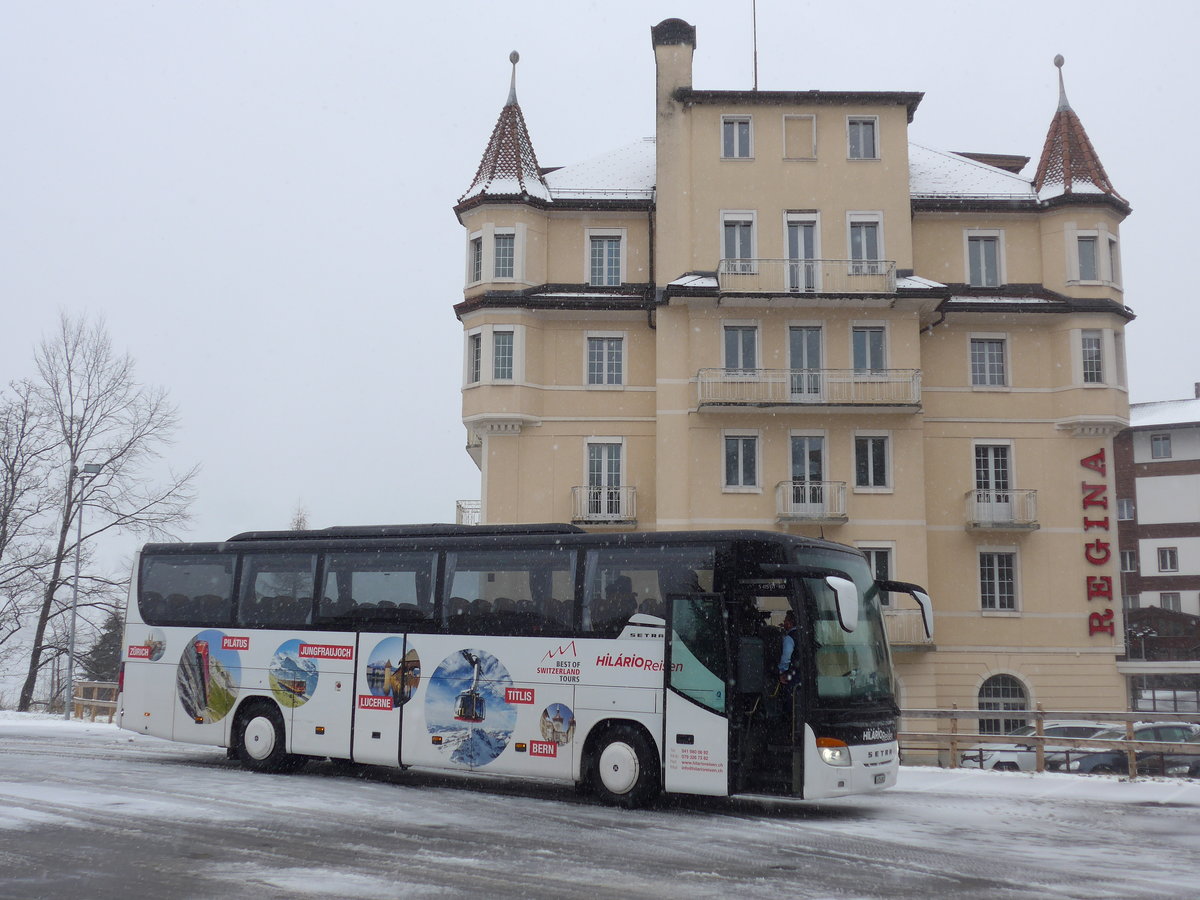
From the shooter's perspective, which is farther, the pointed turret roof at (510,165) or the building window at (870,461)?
the pointed turret roof at (510,165)

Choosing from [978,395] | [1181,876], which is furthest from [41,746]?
[978,395]

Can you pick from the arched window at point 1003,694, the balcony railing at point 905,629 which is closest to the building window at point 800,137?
the balcony railing at point 905,629

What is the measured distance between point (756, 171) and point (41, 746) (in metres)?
26.1

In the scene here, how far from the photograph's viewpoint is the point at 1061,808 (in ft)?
48.8

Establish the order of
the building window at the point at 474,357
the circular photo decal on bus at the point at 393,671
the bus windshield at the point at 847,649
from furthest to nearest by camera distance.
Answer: the building window at the point at 474,357, the circular photo decal on bus at the point at 393,671, the bus windshield at the point at 847,649

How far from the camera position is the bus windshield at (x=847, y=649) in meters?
13.4

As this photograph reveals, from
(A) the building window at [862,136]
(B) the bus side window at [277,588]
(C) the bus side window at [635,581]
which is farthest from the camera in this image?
(A) the building window at [862,136]

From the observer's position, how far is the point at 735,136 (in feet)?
120

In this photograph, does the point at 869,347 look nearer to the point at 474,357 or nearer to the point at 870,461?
the point at 870,461

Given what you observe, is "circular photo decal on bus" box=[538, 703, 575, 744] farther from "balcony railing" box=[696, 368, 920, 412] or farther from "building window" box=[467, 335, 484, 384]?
"building window" box=[467, 335, 484, 384]

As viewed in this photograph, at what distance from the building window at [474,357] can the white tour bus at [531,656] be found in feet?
60.9

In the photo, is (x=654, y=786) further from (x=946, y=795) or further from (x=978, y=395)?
(x=978, y=395)

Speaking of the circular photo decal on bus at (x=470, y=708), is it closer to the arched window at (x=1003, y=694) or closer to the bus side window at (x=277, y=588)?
the bus side window at (x=277, y=588)

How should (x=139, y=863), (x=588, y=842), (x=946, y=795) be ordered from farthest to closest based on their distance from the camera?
(x=946, y=795)
(x=588, y=842)
(x=139, y=863)
